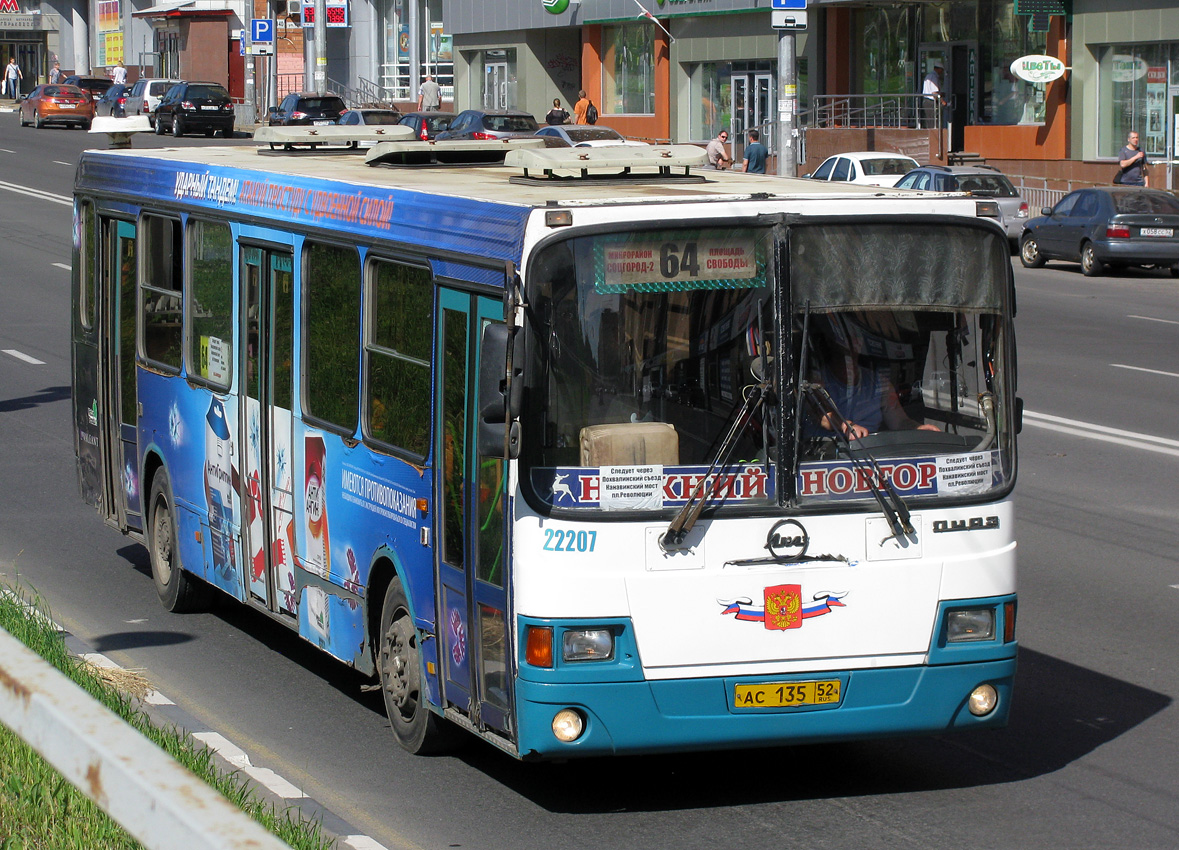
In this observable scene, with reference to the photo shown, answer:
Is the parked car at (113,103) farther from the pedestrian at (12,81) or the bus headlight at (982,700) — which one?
the bus headlight at (982,700)

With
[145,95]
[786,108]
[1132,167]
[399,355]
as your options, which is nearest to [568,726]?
[399,355]

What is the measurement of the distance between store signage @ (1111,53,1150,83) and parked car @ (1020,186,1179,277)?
9058 millimetres

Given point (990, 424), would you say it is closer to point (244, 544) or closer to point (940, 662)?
point (940, 662)

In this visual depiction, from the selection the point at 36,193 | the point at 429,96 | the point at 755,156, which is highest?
the point at 429,96

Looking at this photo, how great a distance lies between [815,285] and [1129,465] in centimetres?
801

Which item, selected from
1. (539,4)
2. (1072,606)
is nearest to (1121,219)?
(1072,606)

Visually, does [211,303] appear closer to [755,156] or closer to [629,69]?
[755,156]

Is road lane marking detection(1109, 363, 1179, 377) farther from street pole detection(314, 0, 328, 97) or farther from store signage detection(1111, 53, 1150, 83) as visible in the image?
street pole detection(314, 0, 328, 97)

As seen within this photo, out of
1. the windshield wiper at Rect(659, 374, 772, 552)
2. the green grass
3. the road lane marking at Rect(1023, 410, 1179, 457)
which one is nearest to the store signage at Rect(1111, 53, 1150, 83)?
the road lane marking at Rect(1023, 410, 1179, 457)

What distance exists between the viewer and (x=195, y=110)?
58312mm

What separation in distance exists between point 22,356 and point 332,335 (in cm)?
1338

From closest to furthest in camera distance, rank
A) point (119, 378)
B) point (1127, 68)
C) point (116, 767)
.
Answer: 1. point (116, 767)
2. point (119, 378)
3. point (1127, 68)

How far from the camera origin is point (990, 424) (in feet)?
21.7

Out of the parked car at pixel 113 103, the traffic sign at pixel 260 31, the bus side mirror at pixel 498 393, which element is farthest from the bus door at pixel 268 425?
the parked car at pixel 113 103
